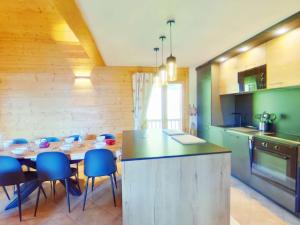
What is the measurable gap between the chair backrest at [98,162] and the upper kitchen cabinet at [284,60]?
2.49m

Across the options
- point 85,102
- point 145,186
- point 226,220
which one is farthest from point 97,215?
point 85,102

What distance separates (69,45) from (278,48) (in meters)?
3.73

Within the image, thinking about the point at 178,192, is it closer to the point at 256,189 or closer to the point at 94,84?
the point at 256,189

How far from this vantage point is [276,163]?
8.29ft

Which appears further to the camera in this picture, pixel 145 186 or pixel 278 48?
pixel 278 48

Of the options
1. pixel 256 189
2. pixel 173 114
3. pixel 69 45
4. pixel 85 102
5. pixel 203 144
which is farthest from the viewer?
pixel 173 114

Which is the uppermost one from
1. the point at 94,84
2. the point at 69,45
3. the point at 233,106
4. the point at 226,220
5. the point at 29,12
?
the point at 29,12

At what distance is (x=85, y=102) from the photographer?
4598mm

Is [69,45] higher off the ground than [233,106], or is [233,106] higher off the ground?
Result: [69,45]

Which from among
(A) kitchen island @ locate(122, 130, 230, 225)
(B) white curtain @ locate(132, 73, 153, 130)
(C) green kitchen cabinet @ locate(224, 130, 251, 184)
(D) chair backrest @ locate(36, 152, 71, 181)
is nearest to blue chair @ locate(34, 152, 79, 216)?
(D) chair backrest @ locate(36, 152, 71, 181)

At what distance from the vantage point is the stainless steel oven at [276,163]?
226 centimetres

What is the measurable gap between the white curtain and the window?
173 millimetres

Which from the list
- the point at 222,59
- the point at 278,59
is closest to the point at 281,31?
the point at 278,59

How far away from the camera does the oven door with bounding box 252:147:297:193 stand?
2.28 metres
